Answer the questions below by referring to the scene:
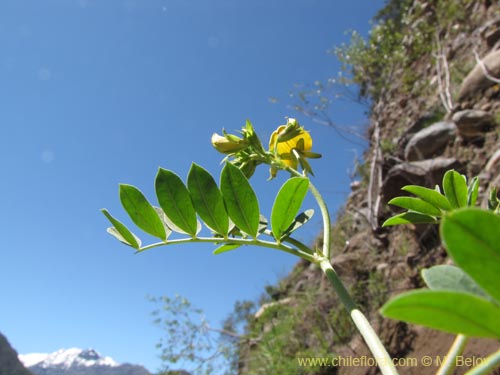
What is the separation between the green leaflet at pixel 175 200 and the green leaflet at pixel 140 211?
0.16 feet

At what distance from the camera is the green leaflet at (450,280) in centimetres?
29

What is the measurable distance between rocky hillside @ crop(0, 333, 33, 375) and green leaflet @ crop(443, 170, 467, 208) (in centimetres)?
4129

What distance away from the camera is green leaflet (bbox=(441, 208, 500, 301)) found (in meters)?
0.22

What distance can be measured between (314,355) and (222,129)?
11.5ft

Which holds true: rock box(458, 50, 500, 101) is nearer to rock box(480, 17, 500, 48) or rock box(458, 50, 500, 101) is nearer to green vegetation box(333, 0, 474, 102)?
rock box(480, 17, 500, 48)

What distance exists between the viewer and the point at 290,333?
15.1 ft

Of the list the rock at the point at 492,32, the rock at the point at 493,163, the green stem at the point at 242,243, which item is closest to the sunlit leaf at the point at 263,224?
the green stem at the point at 242,243

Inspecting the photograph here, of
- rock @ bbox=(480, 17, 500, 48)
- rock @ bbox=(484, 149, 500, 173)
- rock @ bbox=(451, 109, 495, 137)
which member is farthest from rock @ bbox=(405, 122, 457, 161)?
rock @ bbox=(480, 17, 500, 48)

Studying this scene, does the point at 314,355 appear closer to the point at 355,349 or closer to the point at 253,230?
the point at 355,349

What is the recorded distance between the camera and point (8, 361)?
38.7 meters

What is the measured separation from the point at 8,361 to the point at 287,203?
48273 mm

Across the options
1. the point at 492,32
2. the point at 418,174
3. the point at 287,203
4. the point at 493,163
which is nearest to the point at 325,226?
the point at 287,203

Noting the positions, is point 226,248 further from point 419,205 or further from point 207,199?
point 419,205

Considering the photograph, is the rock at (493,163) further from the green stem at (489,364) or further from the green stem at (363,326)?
the green stem at (489,364)
